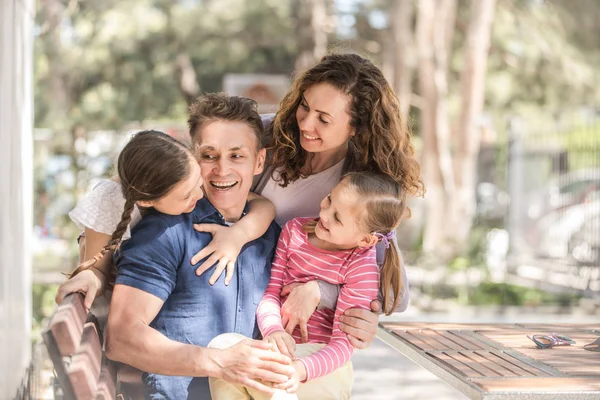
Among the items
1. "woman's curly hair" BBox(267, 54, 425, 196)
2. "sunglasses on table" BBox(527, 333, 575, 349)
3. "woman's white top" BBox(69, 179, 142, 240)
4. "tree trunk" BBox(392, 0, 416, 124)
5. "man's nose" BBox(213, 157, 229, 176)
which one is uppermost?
"tree trunk" BBox(392, 0, 416, 124)

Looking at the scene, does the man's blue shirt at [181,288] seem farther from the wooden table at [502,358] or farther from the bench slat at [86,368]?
the wooden table at [502,358]

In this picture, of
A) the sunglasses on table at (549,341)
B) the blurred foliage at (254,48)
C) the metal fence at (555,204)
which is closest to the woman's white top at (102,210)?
the sunglasses on table at (549,341)

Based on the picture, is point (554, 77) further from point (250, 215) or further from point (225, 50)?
point (250, 215)

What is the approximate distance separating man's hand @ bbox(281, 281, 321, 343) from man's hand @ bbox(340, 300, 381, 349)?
4.5 inches

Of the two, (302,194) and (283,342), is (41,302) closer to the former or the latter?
(302,194)

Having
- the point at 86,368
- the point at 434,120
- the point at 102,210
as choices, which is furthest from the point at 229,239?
the point at 434,120

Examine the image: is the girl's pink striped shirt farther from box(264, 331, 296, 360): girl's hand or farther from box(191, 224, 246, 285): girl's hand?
box(191, 224, 246, 285): girl's hand

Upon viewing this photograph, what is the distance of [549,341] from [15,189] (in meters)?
3.59

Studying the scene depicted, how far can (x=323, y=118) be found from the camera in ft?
10.7

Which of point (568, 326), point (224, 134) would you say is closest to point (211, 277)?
point (224, 134)

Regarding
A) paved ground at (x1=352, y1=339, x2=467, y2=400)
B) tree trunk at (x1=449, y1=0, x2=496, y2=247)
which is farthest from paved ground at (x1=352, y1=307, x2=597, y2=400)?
tree trunk at (x1=449, y1=0, x2=496, y2=247)

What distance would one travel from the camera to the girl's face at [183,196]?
284 centimetres

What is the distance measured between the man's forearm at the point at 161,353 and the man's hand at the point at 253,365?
4cm

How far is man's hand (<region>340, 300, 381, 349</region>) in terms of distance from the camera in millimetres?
2967
